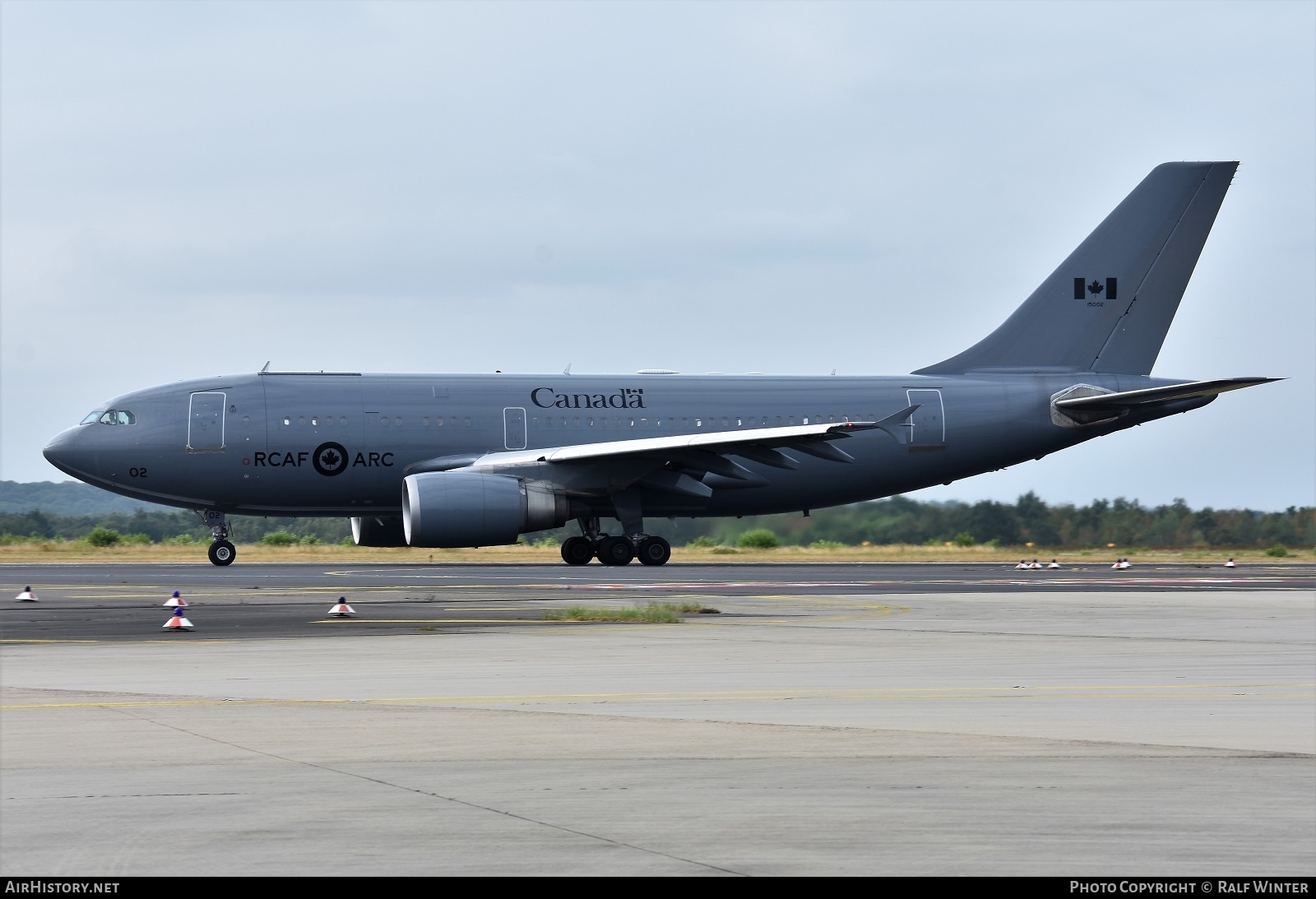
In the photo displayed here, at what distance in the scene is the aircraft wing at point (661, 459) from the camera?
33.0 meters

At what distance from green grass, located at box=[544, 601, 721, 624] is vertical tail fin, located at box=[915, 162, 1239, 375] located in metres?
22.0

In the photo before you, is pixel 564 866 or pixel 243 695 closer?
pixel 564 866

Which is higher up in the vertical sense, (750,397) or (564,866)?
(750,397)

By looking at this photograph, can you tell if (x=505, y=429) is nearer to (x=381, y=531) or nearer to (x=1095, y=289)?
(x=381, y=531)

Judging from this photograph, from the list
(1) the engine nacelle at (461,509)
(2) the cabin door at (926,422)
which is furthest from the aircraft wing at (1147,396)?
(1) the engine nacelle at (461,509)

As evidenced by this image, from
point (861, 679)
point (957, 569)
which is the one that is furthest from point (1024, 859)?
point (957, 569)

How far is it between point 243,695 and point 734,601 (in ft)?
38.0

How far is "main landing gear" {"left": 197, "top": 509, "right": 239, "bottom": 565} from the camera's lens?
3422cm

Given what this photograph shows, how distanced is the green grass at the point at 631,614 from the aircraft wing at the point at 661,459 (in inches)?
500

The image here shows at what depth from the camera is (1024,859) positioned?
6.26 metres

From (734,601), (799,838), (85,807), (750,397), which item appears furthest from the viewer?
(750,397)

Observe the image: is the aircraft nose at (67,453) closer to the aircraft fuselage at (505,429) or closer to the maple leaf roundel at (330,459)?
the aircraft fuselage at (505,429)

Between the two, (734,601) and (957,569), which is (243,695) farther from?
(957,569)

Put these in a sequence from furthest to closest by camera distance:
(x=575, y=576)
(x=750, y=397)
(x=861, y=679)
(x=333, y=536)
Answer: (x=333, y=536) → (x=750, y=397) → (x=575, y=576) → (x=861, y=679)
